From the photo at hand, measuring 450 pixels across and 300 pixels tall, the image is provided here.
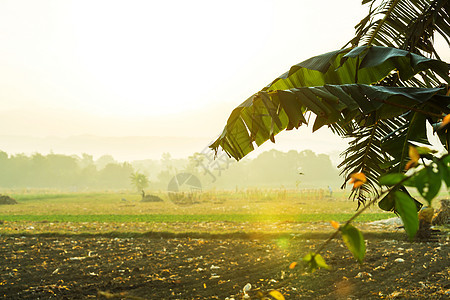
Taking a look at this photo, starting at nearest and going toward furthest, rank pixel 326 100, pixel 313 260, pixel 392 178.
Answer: pixel 392 178 < pixel 313 260 < pixel 326 100

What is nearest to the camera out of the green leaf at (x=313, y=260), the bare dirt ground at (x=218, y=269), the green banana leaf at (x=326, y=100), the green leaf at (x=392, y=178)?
the green leaf at (x=392, y=178)

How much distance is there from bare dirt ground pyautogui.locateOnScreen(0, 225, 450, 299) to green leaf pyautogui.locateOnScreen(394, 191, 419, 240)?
2.85m

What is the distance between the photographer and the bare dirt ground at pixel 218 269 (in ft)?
14.9

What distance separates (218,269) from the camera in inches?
218

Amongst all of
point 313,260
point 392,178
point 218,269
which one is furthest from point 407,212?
point 218,269

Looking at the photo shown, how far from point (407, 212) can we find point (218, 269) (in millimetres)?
5159

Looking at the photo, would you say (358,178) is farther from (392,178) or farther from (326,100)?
(326,100)

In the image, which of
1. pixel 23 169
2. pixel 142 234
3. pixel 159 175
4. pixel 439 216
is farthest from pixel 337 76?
pixel 23 169

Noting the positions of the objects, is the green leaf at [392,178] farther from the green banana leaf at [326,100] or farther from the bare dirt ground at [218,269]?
the bare dirt ground at [218,269]

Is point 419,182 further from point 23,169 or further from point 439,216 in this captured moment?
point 23,169

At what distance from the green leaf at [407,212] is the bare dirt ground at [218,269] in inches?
112

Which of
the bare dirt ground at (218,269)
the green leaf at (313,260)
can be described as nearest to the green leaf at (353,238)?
the green leaf at (313,260)

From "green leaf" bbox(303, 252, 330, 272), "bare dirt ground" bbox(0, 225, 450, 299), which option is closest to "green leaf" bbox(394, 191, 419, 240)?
"green leaf" bbox(303, 252, 330, 272)

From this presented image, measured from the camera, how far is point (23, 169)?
6166 centimetres
